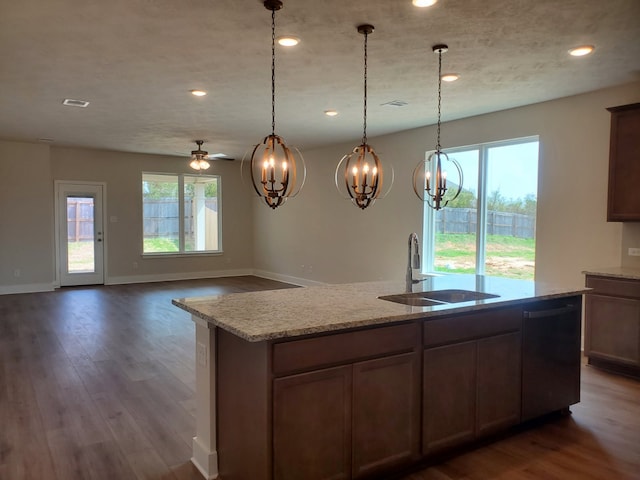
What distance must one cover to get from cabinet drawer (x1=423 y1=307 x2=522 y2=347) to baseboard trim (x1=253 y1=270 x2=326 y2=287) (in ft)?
19.5

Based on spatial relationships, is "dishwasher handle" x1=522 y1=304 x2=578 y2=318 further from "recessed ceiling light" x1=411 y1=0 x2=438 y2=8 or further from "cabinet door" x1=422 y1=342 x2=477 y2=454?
"recessed ceiling light" x1=411 y1=0 x2=438 y2=8

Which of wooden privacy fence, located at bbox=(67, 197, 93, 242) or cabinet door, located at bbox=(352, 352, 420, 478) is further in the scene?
wooden privacy fence, located at bbox=(67, 197, 93, 242)

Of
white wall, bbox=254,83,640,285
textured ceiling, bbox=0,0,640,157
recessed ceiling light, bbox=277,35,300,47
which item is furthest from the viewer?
white wall, bbox=254,83,640,285

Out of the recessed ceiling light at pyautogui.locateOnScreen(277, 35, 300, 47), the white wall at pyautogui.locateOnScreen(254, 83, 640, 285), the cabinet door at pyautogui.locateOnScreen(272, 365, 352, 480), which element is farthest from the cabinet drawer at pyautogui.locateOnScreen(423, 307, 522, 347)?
the white wall at pyautogui.locateOnScreen(254, 83, 640, 285)

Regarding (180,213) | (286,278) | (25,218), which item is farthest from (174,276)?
(25,218)

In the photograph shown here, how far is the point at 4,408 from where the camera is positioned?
10.9 feet

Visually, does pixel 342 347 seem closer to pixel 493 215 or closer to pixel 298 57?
pixel 298 57

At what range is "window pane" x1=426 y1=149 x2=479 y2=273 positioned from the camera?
605 centimetres

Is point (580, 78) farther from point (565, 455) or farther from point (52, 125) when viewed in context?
point (52, 125)

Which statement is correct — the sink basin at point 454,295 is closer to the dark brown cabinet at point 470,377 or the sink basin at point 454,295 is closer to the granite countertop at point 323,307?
the granite countertop at point 323,307

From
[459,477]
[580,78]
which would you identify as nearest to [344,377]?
[459,477]

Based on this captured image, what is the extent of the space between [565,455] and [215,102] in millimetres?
4604

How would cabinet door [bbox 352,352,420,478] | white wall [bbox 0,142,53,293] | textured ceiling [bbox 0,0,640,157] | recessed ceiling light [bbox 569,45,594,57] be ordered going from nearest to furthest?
1. cabinet door [bbox 352,352,420,478]
2. textured ceiling [bbox 0,0,640,157]
3. recessed ceiling light [bbox 569,45,594,57]
4. white wall [bbox 0,142,53,293]

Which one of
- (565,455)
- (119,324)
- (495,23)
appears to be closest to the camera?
(565,455)
